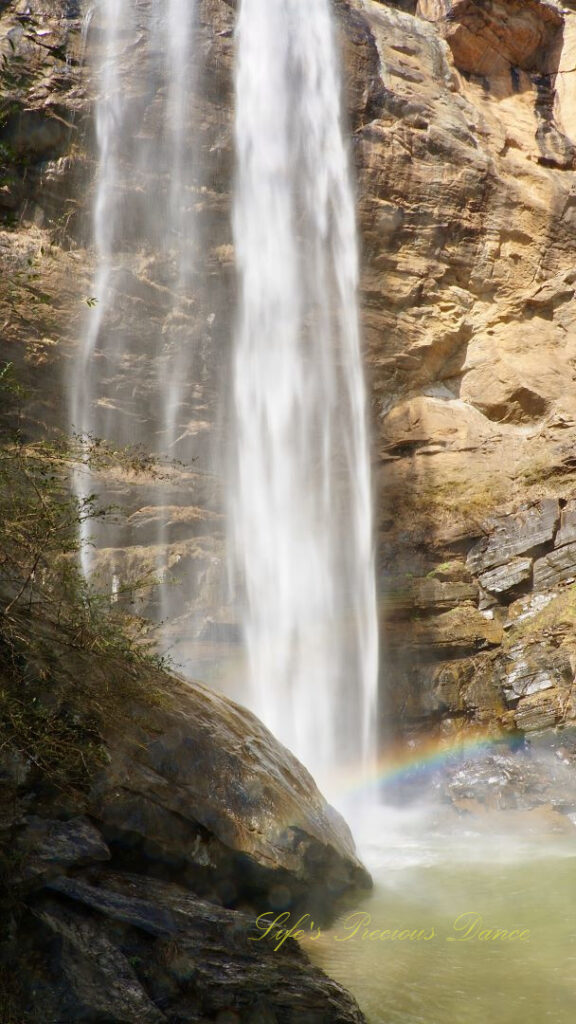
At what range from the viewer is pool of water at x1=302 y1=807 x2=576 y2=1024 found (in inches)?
186

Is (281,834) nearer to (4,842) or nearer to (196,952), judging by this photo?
(196,952)

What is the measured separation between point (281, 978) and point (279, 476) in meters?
13.2

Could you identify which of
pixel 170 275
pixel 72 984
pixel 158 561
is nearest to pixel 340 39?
pixel 170 275

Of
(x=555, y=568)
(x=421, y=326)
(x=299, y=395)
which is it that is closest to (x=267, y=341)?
(x=299, y=395)

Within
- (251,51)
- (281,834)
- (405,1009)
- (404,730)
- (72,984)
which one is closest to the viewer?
(72,984)

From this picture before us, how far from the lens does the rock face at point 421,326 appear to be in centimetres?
1412

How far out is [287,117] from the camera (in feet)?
61.2

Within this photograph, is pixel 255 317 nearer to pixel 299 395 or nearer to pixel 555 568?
pixel 299 395

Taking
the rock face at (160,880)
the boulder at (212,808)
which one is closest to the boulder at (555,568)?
the boulder at (212,808)

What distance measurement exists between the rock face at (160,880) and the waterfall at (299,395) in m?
8.59

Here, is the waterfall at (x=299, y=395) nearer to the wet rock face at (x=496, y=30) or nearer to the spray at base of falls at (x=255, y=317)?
the spray at base of falls at (x=255, y=317)

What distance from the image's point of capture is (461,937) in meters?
5.91

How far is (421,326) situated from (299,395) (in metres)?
3.22

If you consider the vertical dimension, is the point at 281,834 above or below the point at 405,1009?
above
